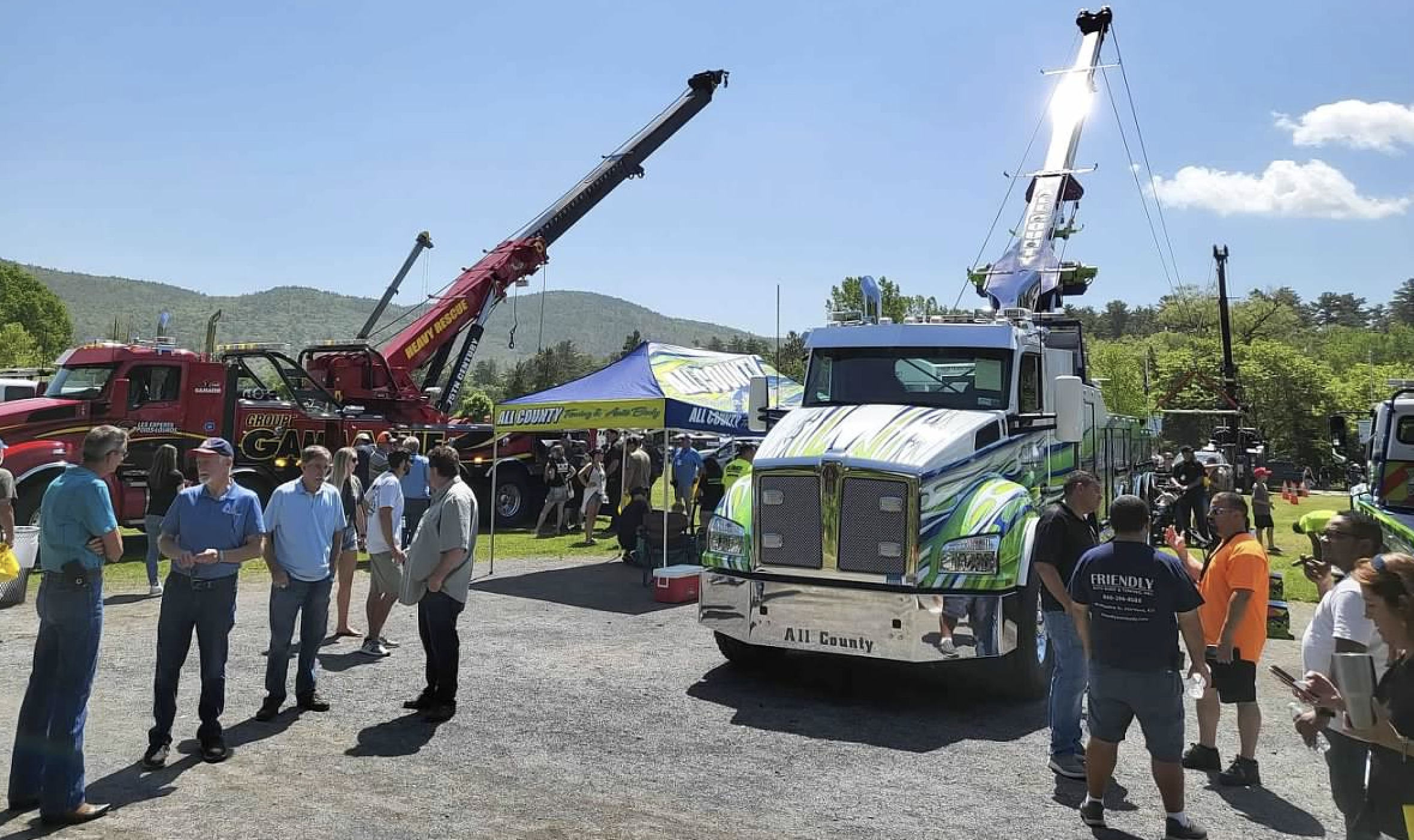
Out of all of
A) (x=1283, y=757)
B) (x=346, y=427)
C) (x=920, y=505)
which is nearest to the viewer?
(x=1283, y=757)

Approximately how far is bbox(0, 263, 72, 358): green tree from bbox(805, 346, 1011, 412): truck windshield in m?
68.8

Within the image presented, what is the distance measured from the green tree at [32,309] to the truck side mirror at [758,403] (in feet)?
222

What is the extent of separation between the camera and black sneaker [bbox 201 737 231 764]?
551 cm

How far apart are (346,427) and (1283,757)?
45.6 ft

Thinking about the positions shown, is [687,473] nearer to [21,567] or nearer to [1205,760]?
[21,567]

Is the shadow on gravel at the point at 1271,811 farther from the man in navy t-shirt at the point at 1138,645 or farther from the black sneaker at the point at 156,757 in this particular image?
the black sneaker at the point at 156,757

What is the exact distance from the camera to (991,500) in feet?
23.2

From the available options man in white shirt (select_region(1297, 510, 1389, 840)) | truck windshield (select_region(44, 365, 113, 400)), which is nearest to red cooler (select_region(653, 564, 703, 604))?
man in white shirt (select_region(1297, 510, 1389, 840))

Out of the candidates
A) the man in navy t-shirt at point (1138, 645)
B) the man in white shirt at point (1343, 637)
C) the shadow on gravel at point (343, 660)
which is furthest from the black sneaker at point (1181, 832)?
the shadow on gravel at point (343, 660)

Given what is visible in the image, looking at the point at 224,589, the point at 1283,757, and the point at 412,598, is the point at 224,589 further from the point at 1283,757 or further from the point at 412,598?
the point at 1283,757

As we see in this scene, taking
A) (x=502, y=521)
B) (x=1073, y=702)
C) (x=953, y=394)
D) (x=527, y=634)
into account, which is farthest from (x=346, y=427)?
(x=1073, y=702)

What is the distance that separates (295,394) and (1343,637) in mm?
15312

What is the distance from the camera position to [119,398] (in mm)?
13695

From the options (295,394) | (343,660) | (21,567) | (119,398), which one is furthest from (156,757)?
(295,394)
